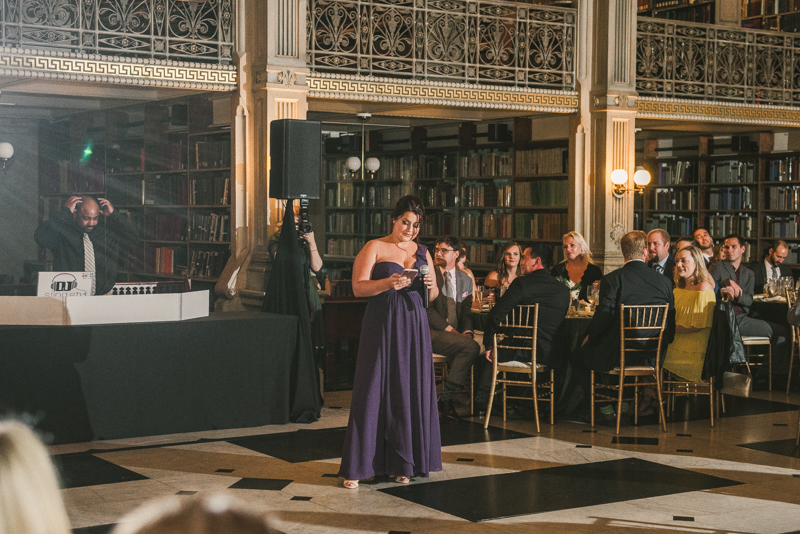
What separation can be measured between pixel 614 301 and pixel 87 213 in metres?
4.03

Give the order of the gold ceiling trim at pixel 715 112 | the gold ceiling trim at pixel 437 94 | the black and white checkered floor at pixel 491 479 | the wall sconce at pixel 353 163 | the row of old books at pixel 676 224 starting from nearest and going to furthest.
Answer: the black and white checkered floor at pixel 491 479
the gold ceiling trim at pixel 437 94
the gold ceiling trim at pixel 715 112
the wall sconce at pixel 353 163
the row of old books at pixel 676 224

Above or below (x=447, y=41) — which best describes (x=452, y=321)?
below

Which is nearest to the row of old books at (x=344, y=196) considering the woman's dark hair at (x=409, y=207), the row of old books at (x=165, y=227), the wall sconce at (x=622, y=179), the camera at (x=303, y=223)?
the row of old books at (x=165, y=227)

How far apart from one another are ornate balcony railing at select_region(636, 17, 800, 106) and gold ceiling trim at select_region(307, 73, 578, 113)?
1204 millimetres

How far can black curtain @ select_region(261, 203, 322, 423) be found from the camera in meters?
6.99

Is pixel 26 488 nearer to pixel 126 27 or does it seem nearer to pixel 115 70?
pixel 115 70

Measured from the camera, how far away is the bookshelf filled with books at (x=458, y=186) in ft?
36.7

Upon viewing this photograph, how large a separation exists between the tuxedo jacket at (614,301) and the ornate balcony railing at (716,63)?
14.5ft

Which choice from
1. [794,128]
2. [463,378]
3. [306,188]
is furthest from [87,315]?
[794,128]

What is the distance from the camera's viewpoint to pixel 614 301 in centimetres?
689

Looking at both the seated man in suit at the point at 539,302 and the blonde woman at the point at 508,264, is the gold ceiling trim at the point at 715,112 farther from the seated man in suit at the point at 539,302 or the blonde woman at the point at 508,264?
the seated man in suit at the point at 539,302

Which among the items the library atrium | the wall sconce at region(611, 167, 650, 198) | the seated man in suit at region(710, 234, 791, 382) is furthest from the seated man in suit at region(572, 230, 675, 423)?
the wall sconce at region(611, 167, 650, 198)

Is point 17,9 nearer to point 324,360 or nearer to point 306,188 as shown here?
point 306,188

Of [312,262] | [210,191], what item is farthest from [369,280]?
[210,191]
